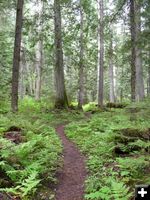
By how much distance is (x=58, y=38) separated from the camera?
1930 cm

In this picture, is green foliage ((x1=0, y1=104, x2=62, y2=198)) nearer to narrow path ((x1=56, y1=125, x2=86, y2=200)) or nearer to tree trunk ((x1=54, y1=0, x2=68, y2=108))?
narrow path ((x1=56, y1=125, x2=86, y2=200))

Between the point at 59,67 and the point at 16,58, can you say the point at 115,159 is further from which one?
the point at 59,67

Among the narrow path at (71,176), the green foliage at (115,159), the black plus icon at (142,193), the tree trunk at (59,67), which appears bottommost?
the narrow path at (71,176)

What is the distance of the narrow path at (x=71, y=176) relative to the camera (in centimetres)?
621

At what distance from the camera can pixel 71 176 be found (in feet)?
24.0

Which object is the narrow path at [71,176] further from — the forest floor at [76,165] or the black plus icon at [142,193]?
the black plus icon at [142,193]

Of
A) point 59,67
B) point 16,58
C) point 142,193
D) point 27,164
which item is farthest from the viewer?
point 59,67

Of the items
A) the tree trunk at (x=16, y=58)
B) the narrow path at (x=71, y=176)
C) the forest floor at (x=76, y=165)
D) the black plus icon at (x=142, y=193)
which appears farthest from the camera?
the tree trunk at (x=16, y=58)

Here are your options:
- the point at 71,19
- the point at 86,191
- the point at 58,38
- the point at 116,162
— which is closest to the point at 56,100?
the point at 58,38

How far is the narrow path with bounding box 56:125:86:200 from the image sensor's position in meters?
6.21

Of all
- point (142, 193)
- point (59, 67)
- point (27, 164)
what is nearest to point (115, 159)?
point (27, 164)

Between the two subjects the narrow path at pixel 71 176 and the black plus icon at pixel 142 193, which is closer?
the black plus icon at pixel 142 193

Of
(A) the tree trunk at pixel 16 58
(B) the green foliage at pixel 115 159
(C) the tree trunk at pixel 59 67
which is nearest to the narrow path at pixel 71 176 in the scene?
(B) the green foliage at pixel 115 159

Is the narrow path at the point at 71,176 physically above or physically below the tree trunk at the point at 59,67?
below
